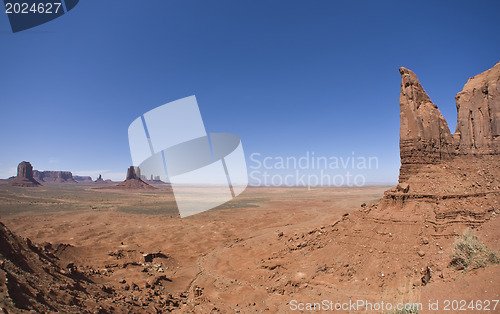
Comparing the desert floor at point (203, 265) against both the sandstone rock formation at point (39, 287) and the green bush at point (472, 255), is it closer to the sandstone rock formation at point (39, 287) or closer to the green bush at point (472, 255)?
the green bush at point (472, 255)

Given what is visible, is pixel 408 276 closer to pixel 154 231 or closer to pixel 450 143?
pixel 450 143

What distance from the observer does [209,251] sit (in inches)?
874

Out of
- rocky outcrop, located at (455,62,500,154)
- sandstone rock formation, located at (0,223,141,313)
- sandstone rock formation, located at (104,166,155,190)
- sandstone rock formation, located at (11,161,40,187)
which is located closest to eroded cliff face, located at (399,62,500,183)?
→ rocky outcrop, located at (455,62,500,154)

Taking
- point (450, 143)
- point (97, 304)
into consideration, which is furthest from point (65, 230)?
point (450, 143)

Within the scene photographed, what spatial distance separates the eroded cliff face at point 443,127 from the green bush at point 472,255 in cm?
809

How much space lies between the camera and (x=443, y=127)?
54.5 feet

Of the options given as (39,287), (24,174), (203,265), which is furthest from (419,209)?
(24,174)

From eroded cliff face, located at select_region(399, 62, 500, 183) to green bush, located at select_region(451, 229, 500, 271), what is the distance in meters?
8.09

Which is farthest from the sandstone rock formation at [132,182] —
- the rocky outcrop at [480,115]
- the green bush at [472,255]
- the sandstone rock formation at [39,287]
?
the green bush at [472,255]

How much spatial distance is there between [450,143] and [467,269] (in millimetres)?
12879

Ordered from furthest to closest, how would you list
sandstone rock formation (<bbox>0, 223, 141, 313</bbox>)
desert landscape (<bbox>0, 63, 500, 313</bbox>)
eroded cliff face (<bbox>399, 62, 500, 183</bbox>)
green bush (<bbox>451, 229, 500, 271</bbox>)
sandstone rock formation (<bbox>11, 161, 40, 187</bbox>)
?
sandstone rock formation (<bbox>11, 161, 40, 187</bbox>), eroded cliff face (<bbox>399, 62, 500, 183</bbox>), desert landscape (<bbox>0, 63, 500, 313</bbox>), green bush (<bbox>451, 229, 500, 271</bbox>), sandstone rock formation (<bbox>0, 223, 141, 313</bbox>)

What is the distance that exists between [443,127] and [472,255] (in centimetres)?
1178

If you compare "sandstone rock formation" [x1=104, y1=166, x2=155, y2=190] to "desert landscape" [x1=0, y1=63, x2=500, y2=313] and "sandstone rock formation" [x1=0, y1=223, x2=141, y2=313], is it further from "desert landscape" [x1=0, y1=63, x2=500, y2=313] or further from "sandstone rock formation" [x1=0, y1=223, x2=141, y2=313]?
"sandstone rock formation" [x1=0, y1=223, x2=141, y2=313]

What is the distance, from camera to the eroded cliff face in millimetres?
16188
